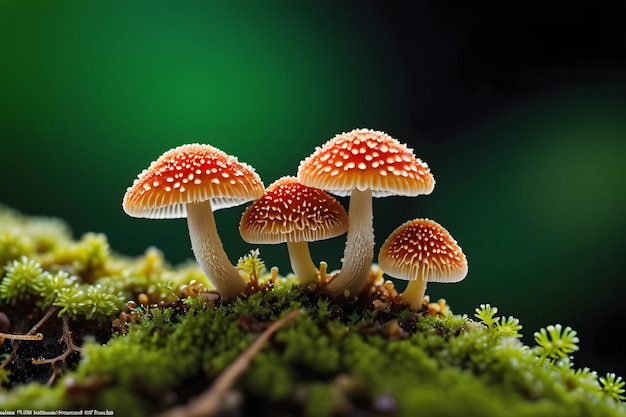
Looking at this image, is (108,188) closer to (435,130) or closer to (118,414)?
(435,130)

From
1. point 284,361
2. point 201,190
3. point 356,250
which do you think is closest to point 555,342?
point 356,250

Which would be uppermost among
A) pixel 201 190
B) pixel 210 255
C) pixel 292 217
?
pixel 292 217

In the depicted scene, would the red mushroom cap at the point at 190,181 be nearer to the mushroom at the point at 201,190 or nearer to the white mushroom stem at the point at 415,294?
the mushroom at the point at 201,190

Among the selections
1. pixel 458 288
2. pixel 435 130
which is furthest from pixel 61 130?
pixel 458 288

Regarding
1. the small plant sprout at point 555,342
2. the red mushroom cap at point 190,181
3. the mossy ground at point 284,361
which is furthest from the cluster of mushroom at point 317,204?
the small plant sprout at point 555,342

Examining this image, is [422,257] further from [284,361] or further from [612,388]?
[284,361]

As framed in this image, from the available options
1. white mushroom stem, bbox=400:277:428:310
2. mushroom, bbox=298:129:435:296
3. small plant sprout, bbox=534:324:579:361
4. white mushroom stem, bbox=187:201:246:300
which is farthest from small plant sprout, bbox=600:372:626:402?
white mushroom stem, bbox=187:201:246:300
